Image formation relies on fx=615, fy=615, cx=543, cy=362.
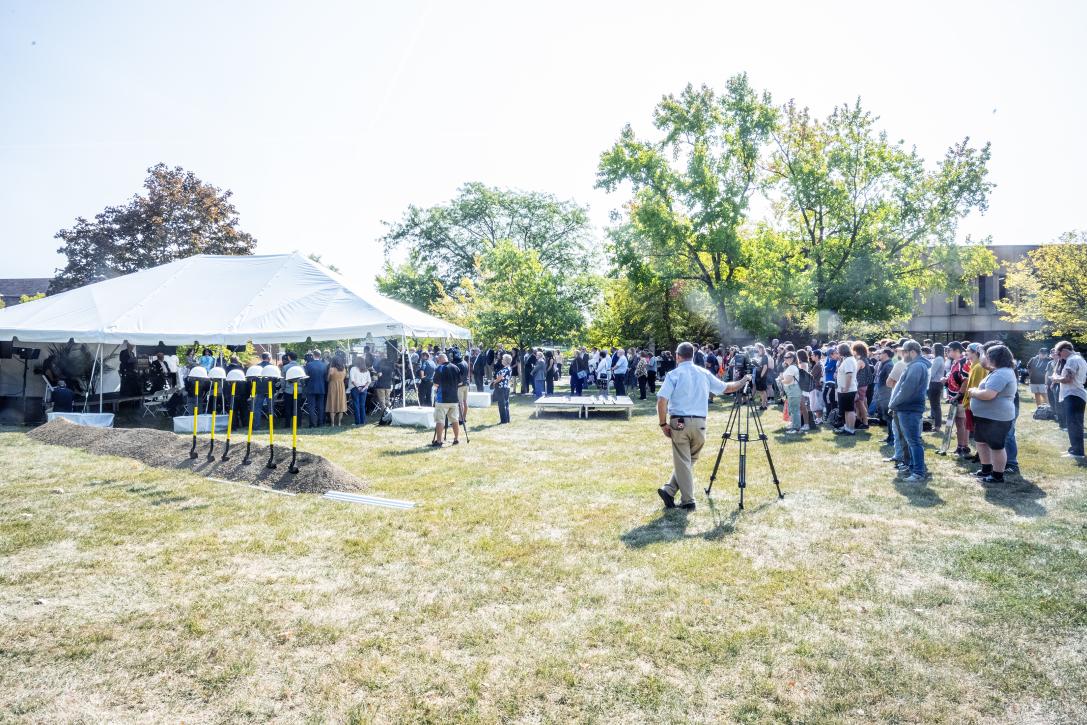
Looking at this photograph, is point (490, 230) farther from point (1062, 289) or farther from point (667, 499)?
point (667, 499)

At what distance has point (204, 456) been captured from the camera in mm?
9953

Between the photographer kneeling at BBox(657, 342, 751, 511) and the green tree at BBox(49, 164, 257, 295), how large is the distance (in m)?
33.0

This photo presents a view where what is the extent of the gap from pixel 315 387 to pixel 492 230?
3695cm

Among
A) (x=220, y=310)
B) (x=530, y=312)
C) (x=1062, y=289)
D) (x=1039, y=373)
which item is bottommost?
(x=1039, y=373)

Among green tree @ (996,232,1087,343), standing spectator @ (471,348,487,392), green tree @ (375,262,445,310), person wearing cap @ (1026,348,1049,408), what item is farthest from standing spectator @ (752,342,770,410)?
green tree @ (375,262,445,310)

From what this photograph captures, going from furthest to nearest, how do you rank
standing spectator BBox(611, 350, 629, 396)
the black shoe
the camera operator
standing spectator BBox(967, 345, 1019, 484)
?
standing spectator BBox(611, 350, 629, 396)
the camera operator
standing spectator BBox(967, 345, 1019, 484)
the black shoe

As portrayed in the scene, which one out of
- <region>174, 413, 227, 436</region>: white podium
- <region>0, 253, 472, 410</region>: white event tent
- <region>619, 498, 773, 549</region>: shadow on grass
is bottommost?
<region>619, 498, 773, 549</region>: shadow on grass

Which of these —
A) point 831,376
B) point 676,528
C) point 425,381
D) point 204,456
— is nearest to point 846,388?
point 831,376

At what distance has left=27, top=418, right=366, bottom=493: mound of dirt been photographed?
27.0 ft

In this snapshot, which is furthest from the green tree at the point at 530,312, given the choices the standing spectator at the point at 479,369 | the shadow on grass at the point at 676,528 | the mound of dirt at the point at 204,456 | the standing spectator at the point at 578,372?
the shadow on grass at the point at 676,528

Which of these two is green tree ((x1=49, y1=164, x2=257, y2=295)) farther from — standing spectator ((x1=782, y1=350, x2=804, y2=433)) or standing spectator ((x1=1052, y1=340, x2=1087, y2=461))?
standing spectator ((x1=1052, y1=340, x2=1087, y2=461))

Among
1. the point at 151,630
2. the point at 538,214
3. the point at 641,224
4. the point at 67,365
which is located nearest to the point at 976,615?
the point at 151,630

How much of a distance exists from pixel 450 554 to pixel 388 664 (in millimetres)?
1885

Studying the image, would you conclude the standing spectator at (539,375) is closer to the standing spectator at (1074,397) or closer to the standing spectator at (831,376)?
the standing spectator at (831,376)
